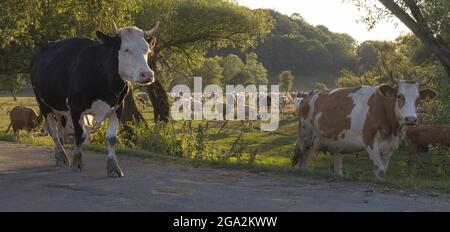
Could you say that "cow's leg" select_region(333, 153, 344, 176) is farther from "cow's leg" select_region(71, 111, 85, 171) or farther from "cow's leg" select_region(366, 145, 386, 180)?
"cow's leg" select_region(71, 111, 85, 171)

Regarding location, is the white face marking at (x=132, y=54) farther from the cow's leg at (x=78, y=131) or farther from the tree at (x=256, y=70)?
the tree at (x=256, y=70)

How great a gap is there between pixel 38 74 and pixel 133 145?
568 centimetres

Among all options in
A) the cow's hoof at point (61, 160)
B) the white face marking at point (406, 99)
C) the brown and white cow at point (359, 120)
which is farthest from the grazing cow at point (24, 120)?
the white face marking at point (406, 99)

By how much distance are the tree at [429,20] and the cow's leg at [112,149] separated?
771 centimetres

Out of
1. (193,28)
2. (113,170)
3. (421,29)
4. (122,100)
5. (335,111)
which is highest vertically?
(193,28)

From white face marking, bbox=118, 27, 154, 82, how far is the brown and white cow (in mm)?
3996

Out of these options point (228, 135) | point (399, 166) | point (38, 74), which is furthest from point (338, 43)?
point (38, 74)

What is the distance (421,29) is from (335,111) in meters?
3.38

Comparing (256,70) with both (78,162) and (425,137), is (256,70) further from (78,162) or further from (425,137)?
(78,162)

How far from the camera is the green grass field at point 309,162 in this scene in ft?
31.8

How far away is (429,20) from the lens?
14.0 m

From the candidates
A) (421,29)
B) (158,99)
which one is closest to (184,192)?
(421,29)

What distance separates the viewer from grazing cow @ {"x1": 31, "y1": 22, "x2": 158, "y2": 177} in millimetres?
9273

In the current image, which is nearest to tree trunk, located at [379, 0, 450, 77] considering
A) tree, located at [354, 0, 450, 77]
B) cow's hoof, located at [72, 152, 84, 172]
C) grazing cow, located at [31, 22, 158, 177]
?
tree, located at [354, 0, 450, 77]
